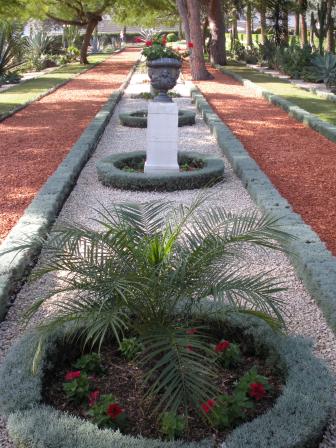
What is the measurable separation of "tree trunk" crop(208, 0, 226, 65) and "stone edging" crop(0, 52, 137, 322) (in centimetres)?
1765

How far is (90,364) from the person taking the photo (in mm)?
3260

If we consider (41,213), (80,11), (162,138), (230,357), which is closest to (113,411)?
(230,357)

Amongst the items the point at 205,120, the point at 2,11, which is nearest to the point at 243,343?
the point at 205,120

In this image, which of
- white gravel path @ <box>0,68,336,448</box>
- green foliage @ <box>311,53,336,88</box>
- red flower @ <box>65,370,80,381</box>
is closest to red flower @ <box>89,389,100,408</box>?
red flower @ <box>65,370,80,381</box>

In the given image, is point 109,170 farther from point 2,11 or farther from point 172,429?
point 2,11

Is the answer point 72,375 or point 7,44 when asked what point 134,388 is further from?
point 7,44

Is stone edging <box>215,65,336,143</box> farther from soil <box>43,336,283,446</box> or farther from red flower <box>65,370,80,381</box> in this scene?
red flower <box>65,370,80,381</box>

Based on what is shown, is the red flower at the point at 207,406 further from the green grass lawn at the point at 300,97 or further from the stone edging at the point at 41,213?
the green grass lawn at the point at 300,97

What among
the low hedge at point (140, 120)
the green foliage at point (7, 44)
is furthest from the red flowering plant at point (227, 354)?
the green foliage at point (7, 44)

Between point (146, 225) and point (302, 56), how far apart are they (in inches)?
797

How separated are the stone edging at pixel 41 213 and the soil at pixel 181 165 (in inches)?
25.5

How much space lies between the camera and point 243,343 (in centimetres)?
352

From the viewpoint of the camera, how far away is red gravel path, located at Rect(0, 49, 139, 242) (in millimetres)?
6969

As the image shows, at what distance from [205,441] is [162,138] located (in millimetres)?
5729
